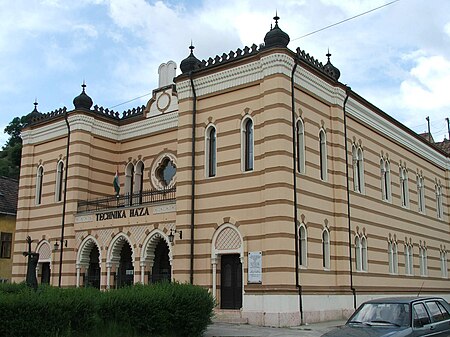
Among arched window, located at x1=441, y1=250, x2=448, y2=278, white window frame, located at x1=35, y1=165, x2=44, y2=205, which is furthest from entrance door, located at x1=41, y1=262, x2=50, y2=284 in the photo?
arched window, located at x1=441, y1=250, x2=448, y2=278

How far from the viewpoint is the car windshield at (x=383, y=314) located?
1112 cm

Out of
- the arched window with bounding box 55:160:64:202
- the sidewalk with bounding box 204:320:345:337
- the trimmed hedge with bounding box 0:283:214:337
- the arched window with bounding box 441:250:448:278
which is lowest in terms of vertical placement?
the sidewalk with bounding box 204:320:345:337

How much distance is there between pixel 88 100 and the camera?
94.3 feet

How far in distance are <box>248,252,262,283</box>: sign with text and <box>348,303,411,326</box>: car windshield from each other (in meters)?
8.62

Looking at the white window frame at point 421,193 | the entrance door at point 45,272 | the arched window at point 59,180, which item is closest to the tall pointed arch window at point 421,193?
the white window frame at point 421,193

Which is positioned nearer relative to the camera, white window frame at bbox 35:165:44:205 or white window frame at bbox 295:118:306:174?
white window frame at bbox 295:118:306:174

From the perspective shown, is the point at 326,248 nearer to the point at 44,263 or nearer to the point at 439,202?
the point at 44,263

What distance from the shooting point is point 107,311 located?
49.4 feet

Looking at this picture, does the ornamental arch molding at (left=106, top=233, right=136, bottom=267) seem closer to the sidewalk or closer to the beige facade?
the beige facade

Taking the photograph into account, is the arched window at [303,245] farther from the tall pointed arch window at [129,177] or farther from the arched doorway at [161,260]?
the tall pointed arch window at [129,177]

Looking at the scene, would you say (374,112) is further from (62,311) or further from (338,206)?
(62,311)

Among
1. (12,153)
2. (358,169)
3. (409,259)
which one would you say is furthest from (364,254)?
(12,153)

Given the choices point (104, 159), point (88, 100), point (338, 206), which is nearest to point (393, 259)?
point (338, 206)

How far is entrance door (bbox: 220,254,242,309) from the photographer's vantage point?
21.7 metres
